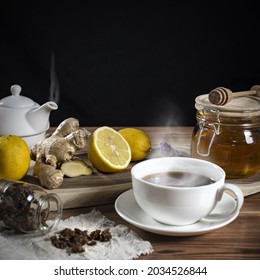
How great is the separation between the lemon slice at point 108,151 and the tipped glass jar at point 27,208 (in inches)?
8.7

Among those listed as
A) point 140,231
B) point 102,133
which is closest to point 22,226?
point 140,231

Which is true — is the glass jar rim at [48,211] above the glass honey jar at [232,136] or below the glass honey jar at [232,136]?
below

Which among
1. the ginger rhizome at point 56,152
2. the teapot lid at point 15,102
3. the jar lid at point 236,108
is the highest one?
the jar lid at point 236,108

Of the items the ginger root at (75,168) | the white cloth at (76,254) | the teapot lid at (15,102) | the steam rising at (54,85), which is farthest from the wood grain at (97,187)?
the steam rising at (54,85)

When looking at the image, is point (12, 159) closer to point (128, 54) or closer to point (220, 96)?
point (220, 96)

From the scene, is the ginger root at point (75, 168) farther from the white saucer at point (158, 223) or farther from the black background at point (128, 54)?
the black background at point (128, 54)

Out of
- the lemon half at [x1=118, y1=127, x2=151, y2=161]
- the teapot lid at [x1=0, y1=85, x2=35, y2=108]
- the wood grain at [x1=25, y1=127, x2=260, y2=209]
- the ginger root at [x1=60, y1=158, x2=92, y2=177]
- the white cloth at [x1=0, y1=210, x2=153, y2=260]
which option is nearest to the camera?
the white cloth at [x1=0, y1=210, x2=153, y2=260]

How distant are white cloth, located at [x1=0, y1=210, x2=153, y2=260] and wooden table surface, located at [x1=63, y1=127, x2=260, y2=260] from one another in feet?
0.08

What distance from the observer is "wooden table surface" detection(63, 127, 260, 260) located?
3.20ft

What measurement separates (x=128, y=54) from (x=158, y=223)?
4.30ft

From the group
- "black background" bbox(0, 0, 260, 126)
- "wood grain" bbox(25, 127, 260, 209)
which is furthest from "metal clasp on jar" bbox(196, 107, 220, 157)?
"black background" bbox(0, 0, 260, 126)

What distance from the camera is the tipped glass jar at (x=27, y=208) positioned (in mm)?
1042

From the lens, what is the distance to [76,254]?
974 millimetres

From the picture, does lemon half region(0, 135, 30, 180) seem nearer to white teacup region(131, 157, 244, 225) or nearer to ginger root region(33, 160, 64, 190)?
ginger root region(33, 160, 64, 190)
